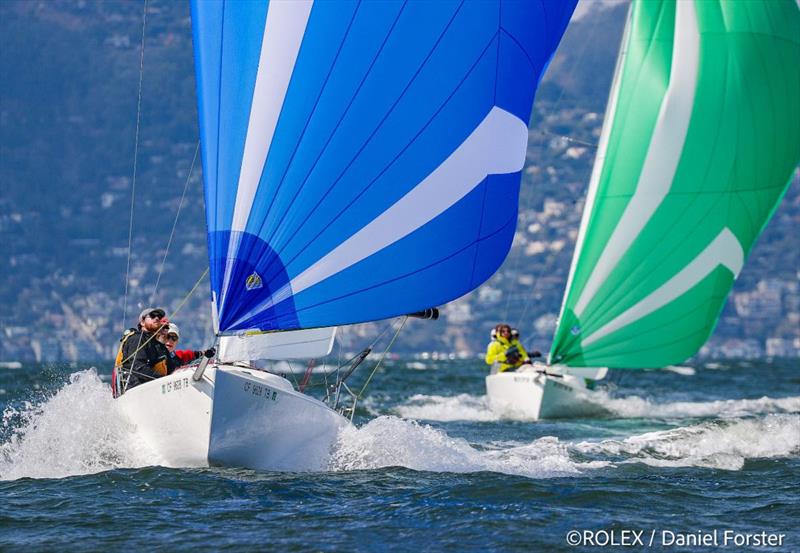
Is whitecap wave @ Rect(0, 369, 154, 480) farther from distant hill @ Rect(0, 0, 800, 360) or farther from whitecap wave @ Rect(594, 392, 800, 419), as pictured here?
distant hill @ Rect(0, 0, 800, 360)

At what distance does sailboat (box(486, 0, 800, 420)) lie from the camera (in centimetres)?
1881

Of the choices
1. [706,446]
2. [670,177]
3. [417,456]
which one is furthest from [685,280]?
[417,456]

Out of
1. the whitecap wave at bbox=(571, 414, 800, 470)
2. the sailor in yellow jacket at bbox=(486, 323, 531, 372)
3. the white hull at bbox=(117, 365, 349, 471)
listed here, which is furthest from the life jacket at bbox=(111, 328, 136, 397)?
the sailor in yellow jacket at bbox=(486, 323, 531, 372)

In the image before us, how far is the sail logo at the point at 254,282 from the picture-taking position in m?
8.98

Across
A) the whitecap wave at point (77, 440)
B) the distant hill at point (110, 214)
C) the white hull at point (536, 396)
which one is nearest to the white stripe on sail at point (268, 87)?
the whitecap wave at point (77, 440)

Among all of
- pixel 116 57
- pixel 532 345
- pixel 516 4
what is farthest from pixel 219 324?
pixel 116 57

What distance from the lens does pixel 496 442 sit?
13.5 m

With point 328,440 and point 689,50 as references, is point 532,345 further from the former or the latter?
point 328,440

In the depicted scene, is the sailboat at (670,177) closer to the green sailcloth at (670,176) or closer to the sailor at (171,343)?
the green sailcloth at (670,176)

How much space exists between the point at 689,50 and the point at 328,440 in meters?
11.1

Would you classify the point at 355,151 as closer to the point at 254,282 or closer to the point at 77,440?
the point at 254,282

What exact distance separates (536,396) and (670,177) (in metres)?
3.77

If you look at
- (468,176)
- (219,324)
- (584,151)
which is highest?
(584,151)

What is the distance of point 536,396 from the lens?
17156mm
